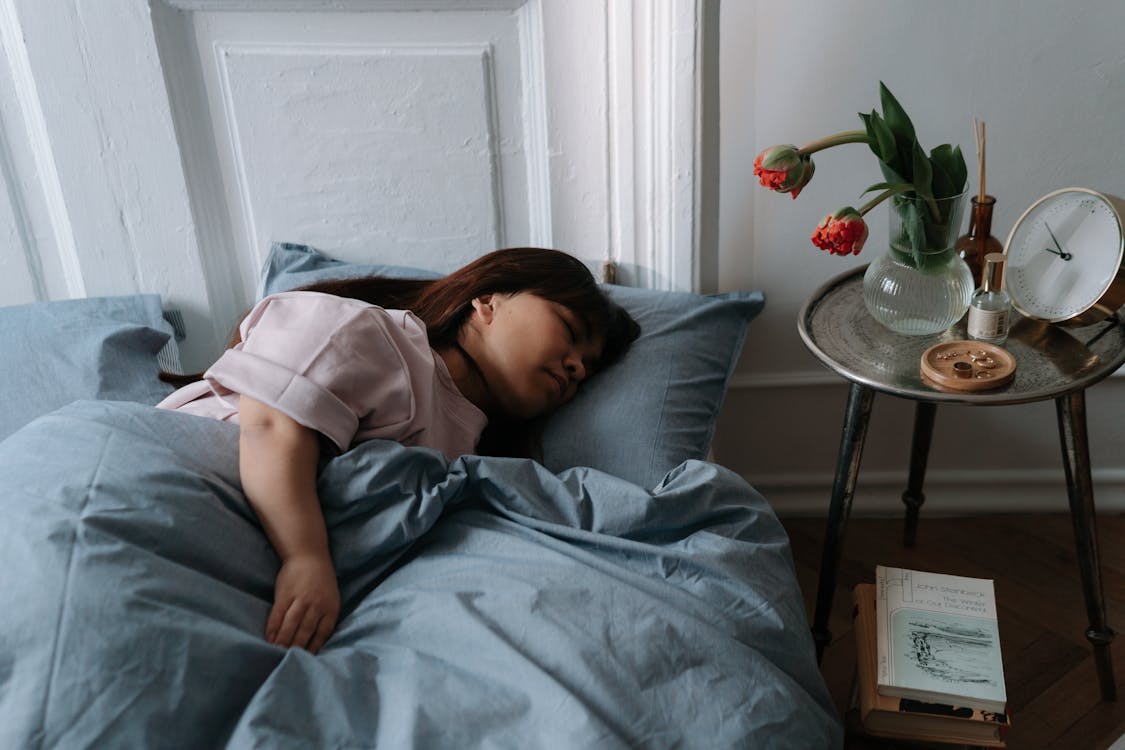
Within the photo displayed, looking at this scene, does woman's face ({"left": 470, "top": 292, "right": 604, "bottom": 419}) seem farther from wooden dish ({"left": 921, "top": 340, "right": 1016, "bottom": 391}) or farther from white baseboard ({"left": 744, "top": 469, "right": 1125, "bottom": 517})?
white baseboard ({"left": 744, "top": 469, "right": 1125, "bottom": 517})

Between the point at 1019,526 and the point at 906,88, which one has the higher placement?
the point at 906,88

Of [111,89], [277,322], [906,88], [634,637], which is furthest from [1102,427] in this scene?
[111,89]

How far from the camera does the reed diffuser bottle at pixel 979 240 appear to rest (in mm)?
→ 1309

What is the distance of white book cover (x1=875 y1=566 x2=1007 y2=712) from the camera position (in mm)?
1100

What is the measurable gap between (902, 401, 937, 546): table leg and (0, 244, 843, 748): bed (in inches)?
22.5

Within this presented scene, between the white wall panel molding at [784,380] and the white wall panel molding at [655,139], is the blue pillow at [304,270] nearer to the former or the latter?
the white wall panel molding at [655,139]

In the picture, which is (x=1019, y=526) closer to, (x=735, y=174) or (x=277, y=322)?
(x=735, y=174)

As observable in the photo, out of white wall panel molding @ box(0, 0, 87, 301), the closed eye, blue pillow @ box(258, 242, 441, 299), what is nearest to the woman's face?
the closed eye

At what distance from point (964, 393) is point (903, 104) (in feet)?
1.69

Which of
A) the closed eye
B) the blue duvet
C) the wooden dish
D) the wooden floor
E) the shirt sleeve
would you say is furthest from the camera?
the wooden floor

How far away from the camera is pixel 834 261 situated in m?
1.57

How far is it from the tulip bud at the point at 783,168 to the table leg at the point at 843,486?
10.8 inches

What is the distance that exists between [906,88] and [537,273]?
0.63 meters

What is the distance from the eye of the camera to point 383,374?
3.73ft
